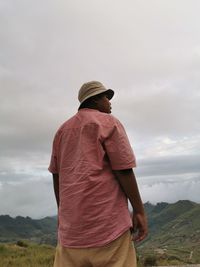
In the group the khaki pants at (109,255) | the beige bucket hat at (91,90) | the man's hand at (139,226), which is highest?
the beige bucket hat at (91,90)

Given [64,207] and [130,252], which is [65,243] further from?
[130,252]

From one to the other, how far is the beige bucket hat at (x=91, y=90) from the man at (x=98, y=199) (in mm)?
228

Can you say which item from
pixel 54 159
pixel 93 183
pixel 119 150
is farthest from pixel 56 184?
pixel 119 150

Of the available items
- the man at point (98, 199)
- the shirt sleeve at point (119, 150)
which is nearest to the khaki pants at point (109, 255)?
the man at point (98, 199)

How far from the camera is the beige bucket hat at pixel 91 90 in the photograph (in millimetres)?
3917

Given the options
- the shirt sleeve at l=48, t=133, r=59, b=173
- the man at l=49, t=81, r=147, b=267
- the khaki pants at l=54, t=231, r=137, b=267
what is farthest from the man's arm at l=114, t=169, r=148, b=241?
the shirt sleeve at l=48, t=133, r=59, b=173

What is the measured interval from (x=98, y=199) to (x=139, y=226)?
392mm

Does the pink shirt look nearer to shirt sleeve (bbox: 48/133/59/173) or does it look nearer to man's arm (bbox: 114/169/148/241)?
man's arm (bbox: 114/169/148/241)

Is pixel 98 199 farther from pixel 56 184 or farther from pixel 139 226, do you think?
pixel 56 184

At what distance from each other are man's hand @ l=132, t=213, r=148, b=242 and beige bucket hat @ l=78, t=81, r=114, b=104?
1.07 meters

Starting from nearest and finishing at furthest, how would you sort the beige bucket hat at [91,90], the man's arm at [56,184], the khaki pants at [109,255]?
the khaki pants at [109,255] < the beige bucket hat at [91,90] < the man's arm at [56,184]

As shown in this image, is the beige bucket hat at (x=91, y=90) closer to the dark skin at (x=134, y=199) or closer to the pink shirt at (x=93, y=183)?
the pink shirt at (x=93, y=183)

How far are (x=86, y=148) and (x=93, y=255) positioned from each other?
814 millimetres

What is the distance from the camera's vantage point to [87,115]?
377 centimetres
